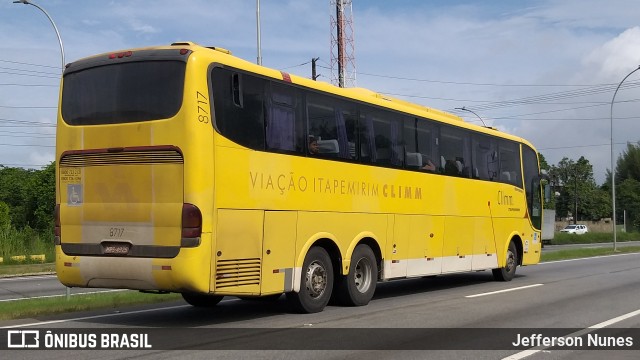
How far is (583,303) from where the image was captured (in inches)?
519

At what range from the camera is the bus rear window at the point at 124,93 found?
960cm

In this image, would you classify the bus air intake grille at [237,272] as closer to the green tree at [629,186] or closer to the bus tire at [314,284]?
the bus tire at [314,284]

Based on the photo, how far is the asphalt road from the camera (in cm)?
813

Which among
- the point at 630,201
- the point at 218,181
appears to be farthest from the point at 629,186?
the point at 218,181

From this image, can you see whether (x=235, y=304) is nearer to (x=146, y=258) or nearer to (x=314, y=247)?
(x=314, y=247)

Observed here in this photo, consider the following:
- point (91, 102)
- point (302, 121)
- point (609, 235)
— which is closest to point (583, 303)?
point (302, 121)

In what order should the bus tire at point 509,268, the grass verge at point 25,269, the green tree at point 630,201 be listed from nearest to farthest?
the bus tire at point 509,268, the grass verge at point 25,269, the green tree at point 630,201

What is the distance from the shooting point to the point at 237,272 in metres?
9.88

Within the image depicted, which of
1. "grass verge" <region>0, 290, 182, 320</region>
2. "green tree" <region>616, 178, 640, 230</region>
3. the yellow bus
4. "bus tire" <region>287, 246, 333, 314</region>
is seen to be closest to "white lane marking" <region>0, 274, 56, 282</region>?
"grass verge" <region>0, 290, 182, 320</region>

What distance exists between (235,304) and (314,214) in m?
2.76

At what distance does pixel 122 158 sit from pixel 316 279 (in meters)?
3.62

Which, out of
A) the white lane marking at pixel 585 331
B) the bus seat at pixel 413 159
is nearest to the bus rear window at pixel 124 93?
the white lane marking at pixel 585 331

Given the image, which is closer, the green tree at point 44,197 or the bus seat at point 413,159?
the bus seat at point 413,159

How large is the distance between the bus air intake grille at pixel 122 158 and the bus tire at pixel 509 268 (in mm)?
11127
